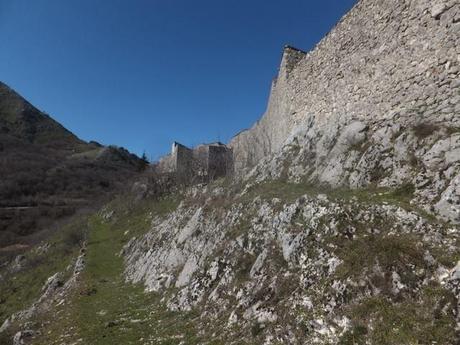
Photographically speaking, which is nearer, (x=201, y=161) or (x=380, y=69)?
(x=380, y=69)

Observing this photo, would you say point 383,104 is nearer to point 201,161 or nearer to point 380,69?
point 380,69

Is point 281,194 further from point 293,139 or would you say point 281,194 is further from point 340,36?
point 340,36

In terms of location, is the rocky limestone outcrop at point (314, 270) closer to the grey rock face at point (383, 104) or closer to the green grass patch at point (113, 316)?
the green grass patch at point (113, 316)

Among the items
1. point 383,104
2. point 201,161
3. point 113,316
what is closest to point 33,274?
point 113,316

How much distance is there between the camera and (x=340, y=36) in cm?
2034

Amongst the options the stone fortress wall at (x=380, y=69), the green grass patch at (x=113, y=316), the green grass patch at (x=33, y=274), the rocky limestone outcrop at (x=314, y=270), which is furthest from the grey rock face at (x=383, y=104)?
the green grass patch at (x=33, y=274)

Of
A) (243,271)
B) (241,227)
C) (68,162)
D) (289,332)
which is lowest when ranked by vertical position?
(289,332)

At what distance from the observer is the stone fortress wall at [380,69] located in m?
13.6

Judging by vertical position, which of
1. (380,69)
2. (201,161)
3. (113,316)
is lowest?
(113,316)

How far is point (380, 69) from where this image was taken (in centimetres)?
1694

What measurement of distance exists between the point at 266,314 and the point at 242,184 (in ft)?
42.4

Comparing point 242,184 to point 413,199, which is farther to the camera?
point 242,184

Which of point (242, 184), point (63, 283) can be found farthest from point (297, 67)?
point (63, 283)

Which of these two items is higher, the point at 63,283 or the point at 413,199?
the point at 413,199
